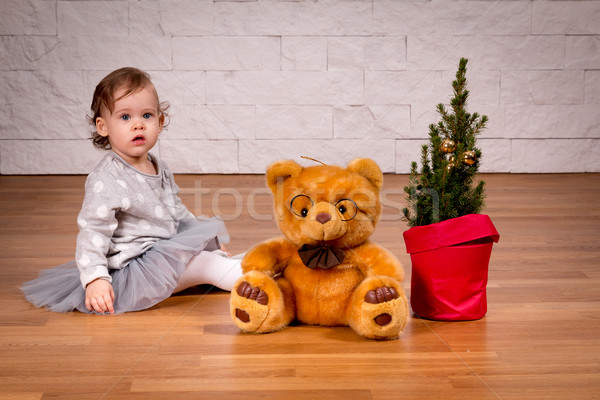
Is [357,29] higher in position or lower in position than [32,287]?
higher

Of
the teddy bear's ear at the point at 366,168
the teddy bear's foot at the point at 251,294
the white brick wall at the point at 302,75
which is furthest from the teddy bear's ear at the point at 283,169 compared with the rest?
the white brick wall at the point at 302,75

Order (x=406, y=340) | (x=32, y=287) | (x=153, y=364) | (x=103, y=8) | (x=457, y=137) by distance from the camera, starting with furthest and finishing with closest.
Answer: (x=103, y=8) < (x=32, y=287) < (x=457, y=137) < (x=406, y=340) < (x=153, y=364)

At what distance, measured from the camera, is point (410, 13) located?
3.60m

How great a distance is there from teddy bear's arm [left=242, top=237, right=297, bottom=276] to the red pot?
0.27m

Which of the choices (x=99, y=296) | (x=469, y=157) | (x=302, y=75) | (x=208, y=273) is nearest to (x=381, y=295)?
(x=469, y=157)

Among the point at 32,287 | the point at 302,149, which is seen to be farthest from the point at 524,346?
the point at 302,149

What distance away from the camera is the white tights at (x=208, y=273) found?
175cm

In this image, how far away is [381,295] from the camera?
1.38m

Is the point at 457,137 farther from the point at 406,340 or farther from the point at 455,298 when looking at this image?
the point at 406,340

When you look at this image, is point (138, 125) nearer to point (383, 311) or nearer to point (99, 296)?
point (99, 296)

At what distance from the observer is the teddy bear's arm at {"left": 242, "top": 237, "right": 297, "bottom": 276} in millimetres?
1477

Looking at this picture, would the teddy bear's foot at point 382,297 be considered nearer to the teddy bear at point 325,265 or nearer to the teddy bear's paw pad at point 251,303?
the teddy bear at point 325,265

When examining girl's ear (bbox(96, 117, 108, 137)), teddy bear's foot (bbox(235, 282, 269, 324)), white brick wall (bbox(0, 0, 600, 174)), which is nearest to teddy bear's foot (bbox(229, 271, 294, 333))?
teddy bear's foot (bbox(235, 282, 269, 324))

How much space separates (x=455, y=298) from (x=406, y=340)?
17 centimetres
